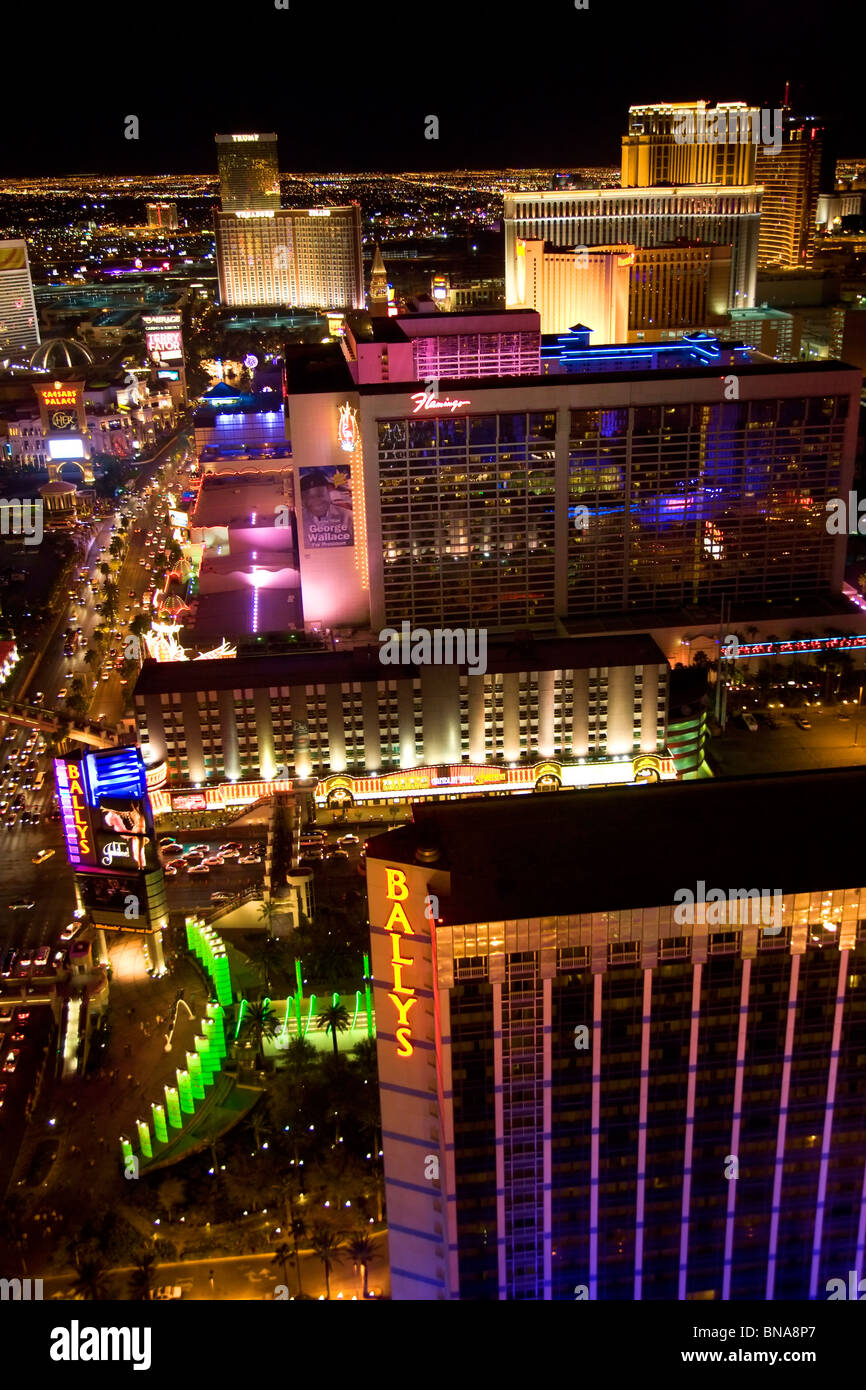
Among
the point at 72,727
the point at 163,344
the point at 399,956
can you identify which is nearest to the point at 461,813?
the point at 399,956

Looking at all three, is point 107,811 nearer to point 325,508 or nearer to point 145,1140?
point 145,1140

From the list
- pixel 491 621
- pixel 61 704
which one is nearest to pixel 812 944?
pixel 491 621

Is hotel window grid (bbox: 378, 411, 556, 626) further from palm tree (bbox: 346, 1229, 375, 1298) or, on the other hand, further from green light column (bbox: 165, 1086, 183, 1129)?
palm tree (bbox: 346, 1229, 375, 1298)

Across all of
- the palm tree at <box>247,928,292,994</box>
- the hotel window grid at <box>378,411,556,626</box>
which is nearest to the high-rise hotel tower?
the palm tree at <box>247,928,292,994</box>

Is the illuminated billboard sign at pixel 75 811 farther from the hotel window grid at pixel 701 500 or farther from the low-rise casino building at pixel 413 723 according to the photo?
the hotel window grid at pixel 701 500

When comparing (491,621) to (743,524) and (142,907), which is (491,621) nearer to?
(743,524)

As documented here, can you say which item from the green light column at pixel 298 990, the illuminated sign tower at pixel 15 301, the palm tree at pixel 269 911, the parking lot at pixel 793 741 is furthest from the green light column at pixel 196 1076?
the illuminated sign tower at pixel 15 301
